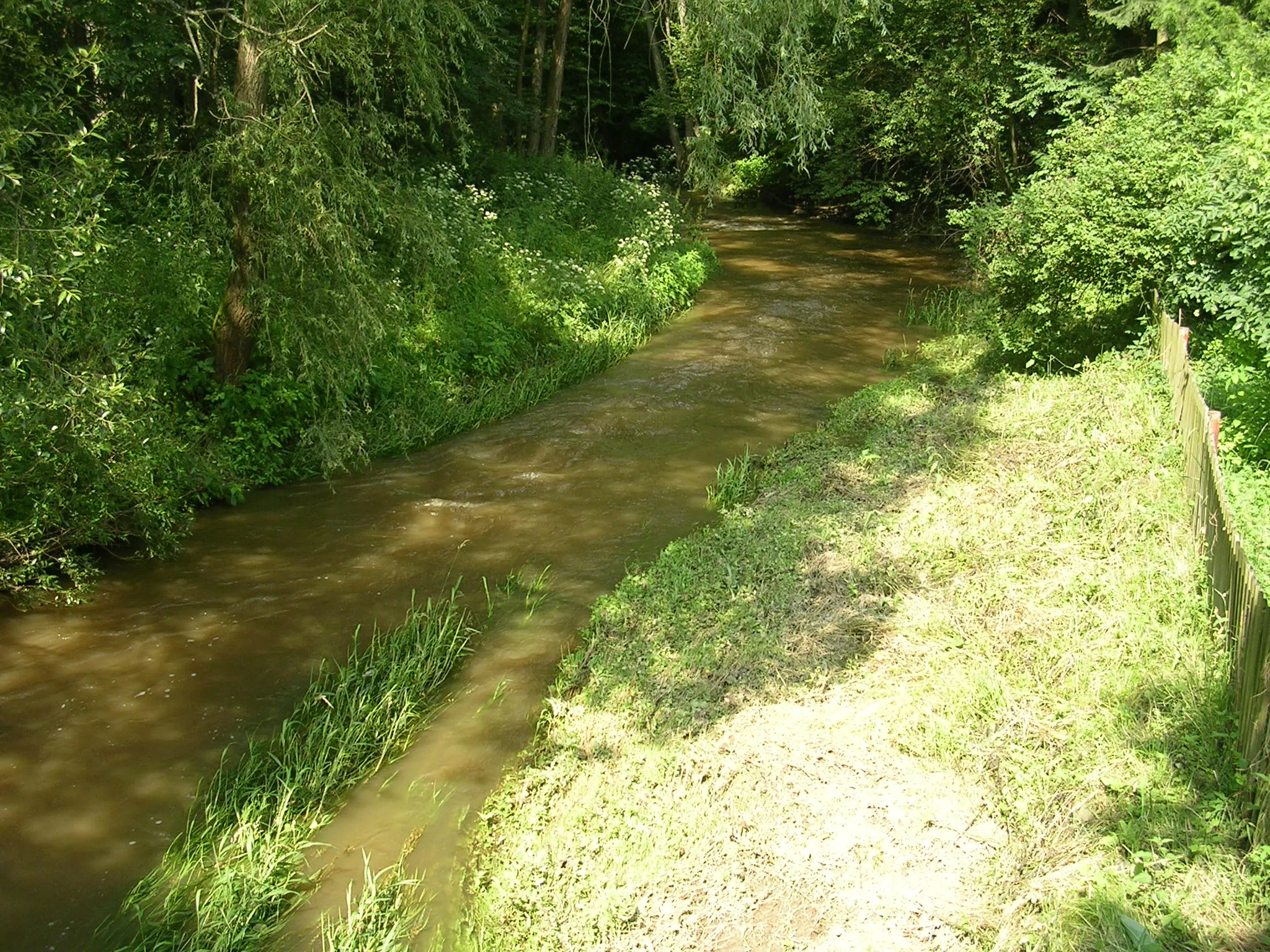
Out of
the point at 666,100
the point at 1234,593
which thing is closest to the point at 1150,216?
the point at 1234,593

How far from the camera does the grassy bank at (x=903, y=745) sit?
181 inches

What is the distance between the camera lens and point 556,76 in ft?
63.8

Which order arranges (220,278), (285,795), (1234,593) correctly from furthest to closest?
(220,278) < (285,795) < (1234,593)

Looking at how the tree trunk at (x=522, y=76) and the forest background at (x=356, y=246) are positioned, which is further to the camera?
the tree trunk at (x=522, y=76)

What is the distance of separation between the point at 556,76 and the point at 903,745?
16.7 meters

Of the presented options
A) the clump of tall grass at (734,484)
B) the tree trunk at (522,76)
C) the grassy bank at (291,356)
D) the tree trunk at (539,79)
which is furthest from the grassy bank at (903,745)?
the tree trunk at (522,76)

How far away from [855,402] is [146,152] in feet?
26.6

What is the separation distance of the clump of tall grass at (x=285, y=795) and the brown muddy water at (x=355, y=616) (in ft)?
0.49

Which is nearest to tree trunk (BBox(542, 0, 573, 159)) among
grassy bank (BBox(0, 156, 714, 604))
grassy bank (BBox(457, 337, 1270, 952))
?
grassy bank (BBox(0, 156, 714, 604))

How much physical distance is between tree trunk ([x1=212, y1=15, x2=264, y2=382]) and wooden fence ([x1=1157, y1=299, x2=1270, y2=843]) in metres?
A: 7.63

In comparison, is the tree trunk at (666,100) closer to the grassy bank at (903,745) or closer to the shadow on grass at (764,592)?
the shadow on grass at (764,592)

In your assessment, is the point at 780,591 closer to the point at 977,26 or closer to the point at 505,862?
the point at 505,862

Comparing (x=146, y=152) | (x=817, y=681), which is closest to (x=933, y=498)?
(x=817, y=681)

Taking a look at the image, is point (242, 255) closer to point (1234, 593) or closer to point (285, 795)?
point (285, 795)
